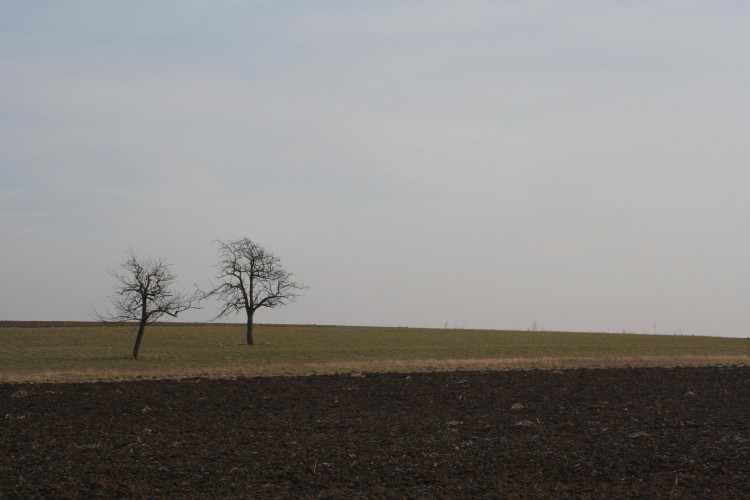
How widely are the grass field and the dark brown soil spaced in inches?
279

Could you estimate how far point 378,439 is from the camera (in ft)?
65.4

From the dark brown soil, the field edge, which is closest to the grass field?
the field edge

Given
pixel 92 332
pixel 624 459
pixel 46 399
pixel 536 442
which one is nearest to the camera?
pixel 624 459

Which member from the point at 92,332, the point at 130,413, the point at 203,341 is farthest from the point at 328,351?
the point at 130,413

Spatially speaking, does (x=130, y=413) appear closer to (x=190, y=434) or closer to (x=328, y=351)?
(x=190, y=434)

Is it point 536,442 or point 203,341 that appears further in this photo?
point 203,341

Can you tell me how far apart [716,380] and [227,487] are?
24369 mm

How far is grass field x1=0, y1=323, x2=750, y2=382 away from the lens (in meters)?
38.9

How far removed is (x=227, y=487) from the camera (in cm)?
1503

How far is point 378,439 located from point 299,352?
34.8m

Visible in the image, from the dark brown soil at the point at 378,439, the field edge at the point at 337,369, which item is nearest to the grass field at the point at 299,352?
the field edge at the point at 337,369

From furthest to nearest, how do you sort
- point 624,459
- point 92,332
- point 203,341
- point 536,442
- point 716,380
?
1. point 92,332
2. point 203,341
3. point 716,380
4. point 536,442
5. point 624,459

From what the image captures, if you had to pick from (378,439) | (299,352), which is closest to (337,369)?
(299,352)

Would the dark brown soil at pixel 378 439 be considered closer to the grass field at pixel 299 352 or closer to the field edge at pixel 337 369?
the field edge at pixel 337 369
